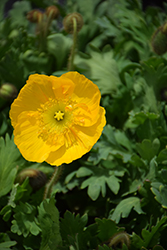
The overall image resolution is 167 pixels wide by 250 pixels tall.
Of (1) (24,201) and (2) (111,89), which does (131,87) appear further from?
(1) (24,201)

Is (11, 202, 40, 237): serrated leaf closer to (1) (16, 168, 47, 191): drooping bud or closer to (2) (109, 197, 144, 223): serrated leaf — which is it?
(1) (16, 168, 47, 191): drooping bud

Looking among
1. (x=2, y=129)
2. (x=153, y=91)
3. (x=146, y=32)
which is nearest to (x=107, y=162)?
(x=153, y=91)

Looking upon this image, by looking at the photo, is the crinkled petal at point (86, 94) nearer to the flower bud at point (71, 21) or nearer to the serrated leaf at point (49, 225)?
the serrated leaf at point (49, 225)

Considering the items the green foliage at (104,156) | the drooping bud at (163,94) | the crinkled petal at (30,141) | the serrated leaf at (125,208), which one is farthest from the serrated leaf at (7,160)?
the drooping bud at (163,94)

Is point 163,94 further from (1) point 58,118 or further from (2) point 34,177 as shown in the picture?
(2) point 34,177

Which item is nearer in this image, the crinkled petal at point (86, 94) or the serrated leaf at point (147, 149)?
the crinkled petal at point (86, 94)

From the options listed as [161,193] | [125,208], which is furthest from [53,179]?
[161,193]
